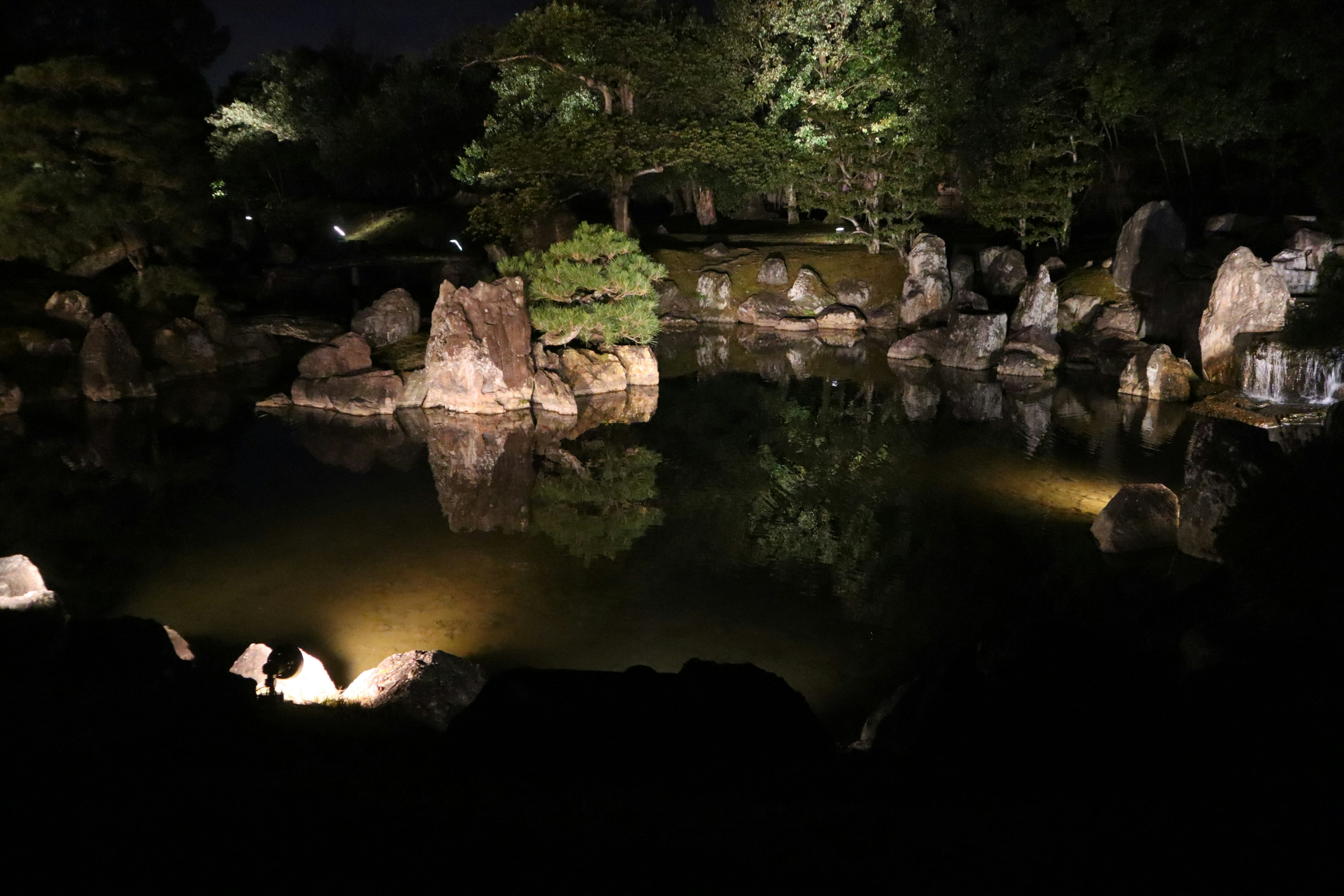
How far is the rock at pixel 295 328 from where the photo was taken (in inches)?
1165

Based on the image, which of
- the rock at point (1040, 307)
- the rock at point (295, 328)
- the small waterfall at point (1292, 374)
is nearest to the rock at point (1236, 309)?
the small waterfall at point (1292, 374)

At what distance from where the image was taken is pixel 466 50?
33219 millimetres

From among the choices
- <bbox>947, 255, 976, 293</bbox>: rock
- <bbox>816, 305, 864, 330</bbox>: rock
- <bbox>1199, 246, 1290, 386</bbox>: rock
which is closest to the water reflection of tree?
<bbox>1199, 246, 1290, 386</bbox>: rock

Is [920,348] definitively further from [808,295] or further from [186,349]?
[186,349]

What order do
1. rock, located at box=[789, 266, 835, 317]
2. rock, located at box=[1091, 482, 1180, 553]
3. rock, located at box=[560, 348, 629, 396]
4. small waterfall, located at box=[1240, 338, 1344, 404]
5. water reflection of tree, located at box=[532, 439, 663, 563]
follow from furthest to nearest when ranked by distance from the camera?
1. rock, located at box=[789, 266, 835, 317]
2. rock, located at box=[560, 348, 629, 396]
3. small waterfall, located at box=[1240, 338, 1344, 404]
4. water reflection of tree, located at box=[532, 439, 663, 563]
5. rock, located at box=[1091, 482, 1180, 553]

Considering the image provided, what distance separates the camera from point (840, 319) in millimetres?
36969

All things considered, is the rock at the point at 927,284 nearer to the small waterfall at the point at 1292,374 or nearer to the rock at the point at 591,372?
the small waterfall at the point at 1292,374

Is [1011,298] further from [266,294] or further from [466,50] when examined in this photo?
[266,294]

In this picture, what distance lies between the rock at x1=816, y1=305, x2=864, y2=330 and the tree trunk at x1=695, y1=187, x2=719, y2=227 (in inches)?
516

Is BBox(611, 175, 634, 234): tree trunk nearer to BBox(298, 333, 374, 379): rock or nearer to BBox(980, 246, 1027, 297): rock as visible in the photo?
BBox(298, 333, 374, 379): rock

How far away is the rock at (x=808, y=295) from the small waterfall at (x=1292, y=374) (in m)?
18.5

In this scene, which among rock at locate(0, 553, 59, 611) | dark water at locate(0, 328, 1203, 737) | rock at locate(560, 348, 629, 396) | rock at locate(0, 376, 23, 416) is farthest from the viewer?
rock at locate(560, 348, 629, 396)

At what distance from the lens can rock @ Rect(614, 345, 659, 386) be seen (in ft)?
82.9

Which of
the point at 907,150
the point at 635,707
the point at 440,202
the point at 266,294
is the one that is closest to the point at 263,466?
the point at 635,707
